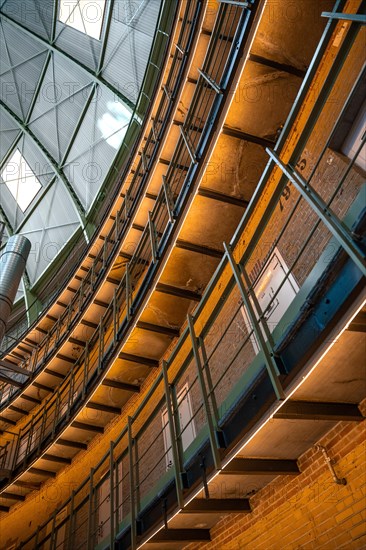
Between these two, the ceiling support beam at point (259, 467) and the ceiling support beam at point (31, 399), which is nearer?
the ceiling support beam at point (259, 467)

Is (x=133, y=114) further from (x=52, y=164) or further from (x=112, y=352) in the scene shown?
(x=112, y=352)

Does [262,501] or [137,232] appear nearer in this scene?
[262,501]

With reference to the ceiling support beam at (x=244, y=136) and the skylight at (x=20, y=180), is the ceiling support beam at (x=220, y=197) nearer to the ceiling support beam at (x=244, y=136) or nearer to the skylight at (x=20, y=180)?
the ceiling support beam at (x=244, y=136)

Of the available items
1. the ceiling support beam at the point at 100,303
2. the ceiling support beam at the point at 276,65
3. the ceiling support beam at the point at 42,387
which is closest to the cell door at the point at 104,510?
the ceiling support beam at the point at 100,303

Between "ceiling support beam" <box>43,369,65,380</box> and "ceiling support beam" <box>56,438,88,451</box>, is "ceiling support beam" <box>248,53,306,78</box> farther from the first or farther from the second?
"ceiling support beam" <box>43,369,65,380</box>

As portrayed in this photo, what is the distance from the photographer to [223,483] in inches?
146

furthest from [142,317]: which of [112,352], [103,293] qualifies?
[103,293]

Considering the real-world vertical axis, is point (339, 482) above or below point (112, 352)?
below

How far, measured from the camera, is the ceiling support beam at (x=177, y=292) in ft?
24.2

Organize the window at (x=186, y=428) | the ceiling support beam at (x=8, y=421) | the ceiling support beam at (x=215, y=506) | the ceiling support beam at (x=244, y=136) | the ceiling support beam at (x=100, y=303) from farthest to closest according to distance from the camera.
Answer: the ceiling support beam at (x=8, y=421), the ceiling support beam at (x=100, y=303), the window at (x=186, y=428), the ceiling support beam at (x=244, y=136), the ceiling support beam at (x=215, y=506)

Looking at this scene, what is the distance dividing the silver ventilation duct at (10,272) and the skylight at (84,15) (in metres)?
8.46

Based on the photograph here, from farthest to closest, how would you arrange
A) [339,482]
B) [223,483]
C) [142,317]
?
[142,317] < [223,483] < [339,482]

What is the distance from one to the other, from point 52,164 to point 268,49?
13754 mm

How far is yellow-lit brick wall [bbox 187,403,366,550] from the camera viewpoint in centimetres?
316
